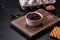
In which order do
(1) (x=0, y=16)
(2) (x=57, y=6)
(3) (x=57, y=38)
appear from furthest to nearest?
1. (2) (x=57, y=6)
2. (1) (x=0, y=16)
3. (3) (x=57, y=38)

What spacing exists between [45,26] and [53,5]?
0.29 meters

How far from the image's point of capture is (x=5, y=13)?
3.64 feet

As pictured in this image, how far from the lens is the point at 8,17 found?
1062 mm

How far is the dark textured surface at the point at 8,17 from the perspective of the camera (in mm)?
891

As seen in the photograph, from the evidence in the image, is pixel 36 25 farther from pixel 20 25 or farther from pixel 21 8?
pixel 21 8

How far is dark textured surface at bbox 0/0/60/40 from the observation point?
89 cm

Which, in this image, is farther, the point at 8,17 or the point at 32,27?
the point at 8,17

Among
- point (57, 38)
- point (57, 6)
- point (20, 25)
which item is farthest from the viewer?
point (57, 6)

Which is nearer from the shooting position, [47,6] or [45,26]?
[45,26]

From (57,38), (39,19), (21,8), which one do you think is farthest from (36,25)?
(21,8)

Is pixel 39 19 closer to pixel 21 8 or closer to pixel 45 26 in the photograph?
pixel 45 26

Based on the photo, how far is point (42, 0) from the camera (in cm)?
115

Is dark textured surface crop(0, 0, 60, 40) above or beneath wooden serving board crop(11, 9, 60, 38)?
beneath

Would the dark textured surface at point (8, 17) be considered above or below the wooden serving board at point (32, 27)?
below
